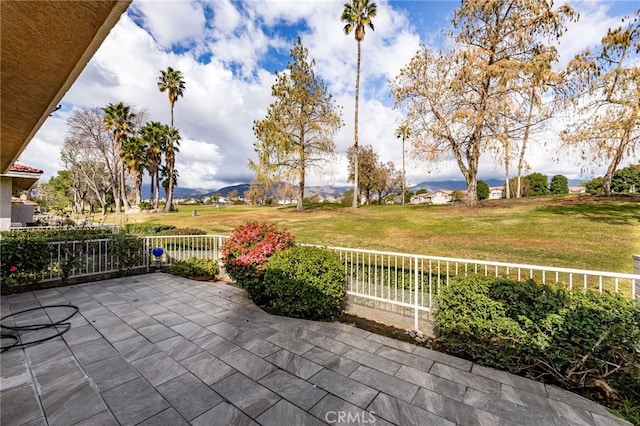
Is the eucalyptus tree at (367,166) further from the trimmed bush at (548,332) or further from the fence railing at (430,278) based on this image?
the trimmed bush at (548,332)

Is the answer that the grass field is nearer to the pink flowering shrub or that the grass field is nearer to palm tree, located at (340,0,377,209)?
the pink flowering shrub

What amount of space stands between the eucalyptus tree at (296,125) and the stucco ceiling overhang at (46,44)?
15.0 metres

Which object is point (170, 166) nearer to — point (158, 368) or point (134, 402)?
point (158, 368)

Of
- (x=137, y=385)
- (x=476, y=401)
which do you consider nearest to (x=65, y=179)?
(x=137, y=385)

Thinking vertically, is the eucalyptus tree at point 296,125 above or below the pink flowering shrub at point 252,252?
above

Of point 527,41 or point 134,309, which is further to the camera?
point 527,41

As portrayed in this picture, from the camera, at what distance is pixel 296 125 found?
58.9 feet

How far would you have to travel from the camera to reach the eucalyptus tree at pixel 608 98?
8.06 meters

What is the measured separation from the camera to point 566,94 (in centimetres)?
994

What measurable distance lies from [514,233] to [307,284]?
326 inches

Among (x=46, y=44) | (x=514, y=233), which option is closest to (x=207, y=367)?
(x=46, y=44)

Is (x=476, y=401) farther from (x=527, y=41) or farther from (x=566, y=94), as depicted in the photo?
(x=527, y=41)

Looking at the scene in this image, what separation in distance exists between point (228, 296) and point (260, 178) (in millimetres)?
13968

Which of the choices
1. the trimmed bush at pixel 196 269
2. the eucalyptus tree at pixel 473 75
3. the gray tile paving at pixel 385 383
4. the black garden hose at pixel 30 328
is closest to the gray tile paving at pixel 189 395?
the gray tile paving at pixel 385 383
